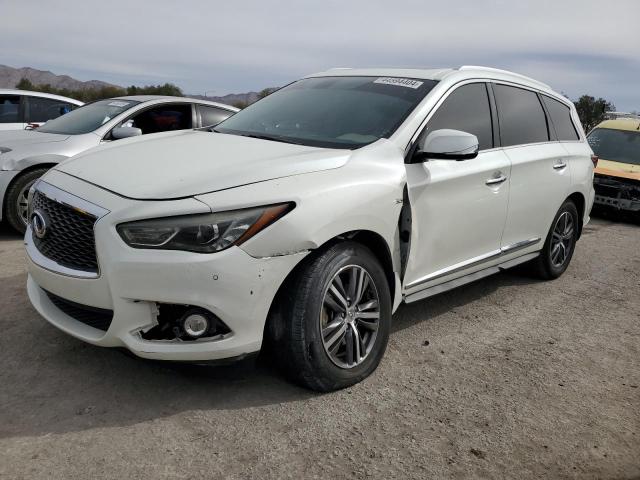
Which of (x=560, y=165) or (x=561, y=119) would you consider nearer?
(x=560, y=165)

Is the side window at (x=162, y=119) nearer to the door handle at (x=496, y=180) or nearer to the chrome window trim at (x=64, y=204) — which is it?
the chrome window trim at (x=64, y=204)

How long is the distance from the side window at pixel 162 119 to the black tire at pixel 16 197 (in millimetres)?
1280

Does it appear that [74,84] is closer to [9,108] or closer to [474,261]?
[9,108]

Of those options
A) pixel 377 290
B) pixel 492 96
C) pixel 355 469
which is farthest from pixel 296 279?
pixel 492 96

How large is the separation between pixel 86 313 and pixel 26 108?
7.15 metres

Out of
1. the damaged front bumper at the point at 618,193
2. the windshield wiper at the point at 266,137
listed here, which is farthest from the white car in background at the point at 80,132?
the damaged front bumper at the point at 618,193

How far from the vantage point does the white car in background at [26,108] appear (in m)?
8.90

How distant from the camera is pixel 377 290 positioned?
340 cm

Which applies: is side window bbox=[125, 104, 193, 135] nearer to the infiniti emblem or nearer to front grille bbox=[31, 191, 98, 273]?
the infiniti emblem

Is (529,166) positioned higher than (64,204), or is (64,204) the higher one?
(529,166)

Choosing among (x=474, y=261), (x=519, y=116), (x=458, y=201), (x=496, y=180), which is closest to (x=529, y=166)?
(x=519, y=116)

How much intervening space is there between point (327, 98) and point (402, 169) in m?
0.98

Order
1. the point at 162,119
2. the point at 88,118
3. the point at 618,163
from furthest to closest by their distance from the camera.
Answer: the point at 618,163 → the point at 162,119 → the point at 88,118

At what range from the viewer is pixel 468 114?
4227 millimetres
